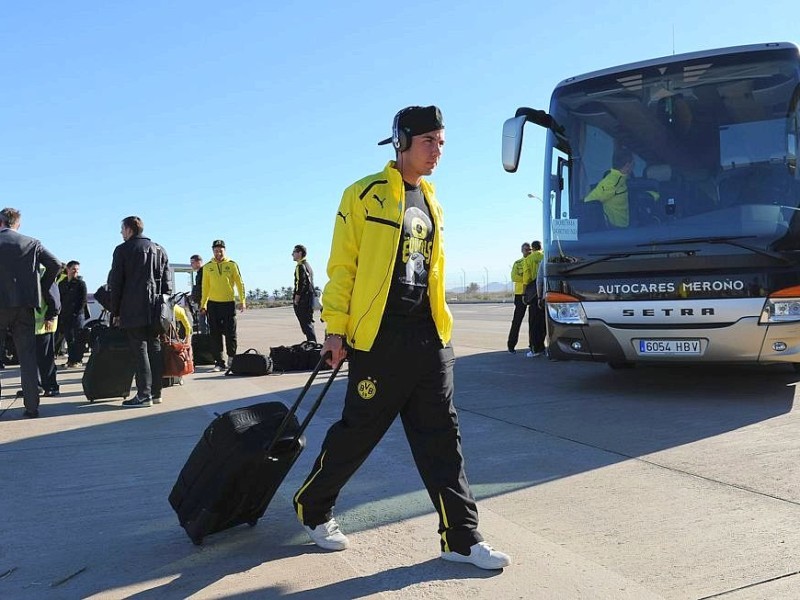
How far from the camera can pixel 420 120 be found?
3152 millimetres

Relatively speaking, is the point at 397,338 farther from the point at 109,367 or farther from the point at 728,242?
the point at 109,367

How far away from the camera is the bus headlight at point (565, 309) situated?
6.99 meters

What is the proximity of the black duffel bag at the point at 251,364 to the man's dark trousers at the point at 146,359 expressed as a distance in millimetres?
2353

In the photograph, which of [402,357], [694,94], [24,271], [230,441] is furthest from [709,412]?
[24,271]

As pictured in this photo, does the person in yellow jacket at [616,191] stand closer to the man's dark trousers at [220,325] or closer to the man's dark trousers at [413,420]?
the man's dark trousers at [413,420]

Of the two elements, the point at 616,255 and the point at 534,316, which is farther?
the point at 534,316

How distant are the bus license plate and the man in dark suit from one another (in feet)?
18.8

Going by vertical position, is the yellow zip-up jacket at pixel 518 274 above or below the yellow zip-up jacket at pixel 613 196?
below

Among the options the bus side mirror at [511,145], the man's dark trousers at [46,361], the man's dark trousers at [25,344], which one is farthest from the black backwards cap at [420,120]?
the man's dark trousers at [46,361]

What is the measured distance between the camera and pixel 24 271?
6.87m

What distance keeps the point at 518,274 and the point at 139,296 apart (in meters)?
6.34

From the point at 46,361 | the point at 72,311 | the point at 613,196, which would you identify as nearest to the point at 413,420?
the point at 613,196

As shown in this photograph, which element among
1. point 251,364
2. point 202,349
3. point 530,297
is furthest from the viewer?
point 202,349

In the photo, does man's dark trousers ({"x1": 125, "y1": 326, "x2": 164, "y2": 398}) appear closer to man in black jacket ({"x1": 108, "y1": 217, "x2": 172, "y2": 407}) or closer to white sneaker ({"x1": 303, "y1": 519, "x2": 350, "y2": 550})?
man in black jacket ({"x1": 108, "y1": 217, "x2": 172, "y2": 407})
